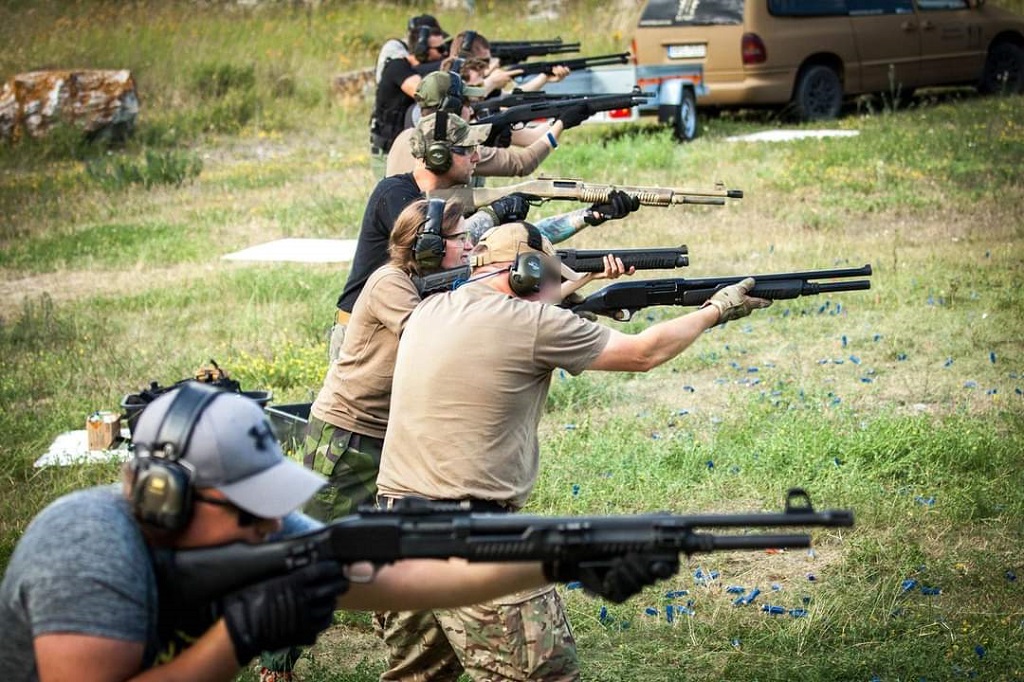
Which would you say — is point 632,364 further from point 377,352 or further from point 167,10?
point 167,10

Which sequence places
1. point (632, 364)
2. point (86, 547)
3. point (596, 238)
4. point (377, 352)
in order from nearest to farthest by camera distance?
point (86, 547), point (632, 364), point (377, 352), point (596, 238)

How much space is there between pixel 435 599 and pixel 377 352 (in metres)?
2.00

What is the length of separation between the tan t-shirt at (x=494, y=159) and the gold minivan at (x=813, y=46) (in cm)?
956

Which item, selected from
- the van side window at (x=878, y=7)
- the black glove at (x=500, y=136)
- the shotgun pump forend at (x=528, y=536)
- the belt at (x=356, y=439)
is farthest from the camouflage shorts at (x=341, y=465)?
the van side window at (x=878, y=7)

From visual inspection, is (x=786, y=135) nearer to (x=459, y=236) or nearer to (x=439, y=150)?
(x=439, y=150)

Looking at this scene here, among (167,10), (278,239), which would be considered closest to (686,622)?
(278,239)

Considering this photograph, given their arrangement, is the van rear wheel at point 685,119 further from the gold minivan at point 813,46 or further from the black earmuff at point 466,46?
the black earmuff at point 466,46

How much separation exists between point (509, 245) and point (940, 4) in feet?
55.9

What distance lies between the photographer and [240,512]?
312 centimetres

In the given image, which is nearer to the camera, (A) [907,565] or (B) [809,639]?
(B) [809,639]

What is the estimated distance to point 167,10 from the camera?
27.4 m

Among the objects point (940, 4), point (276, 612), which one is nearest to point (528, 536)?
point (276, 612)

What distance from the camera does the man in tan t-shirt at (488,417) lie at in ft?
14.2

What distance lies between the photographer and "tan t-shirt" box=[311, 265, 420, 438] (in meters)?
5.28
